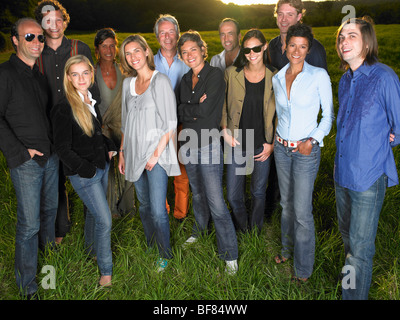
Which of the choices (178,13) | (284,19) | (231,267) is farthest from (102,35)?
(178,13)

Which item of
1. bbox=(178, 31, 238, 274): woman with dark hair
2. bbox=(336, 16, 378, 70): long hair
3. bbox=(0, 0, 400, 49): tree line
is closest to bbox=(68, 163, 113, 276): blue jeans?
bbox=(178, 31, 238, 274): woman with dark hair

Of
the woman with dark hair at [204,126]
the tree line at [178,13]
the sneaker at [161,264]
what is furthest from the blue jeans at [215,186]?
the tree line at [178,13]

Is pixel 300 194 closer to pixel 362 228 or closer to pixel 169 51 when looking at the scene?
pixel 362 228

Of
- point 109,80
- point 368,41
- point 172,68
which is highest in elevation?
point 368,41

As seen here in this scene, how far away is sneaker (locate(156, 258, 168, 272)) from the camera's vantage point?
11.2 feet

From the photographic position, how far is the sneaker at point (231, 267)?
335 centimetres

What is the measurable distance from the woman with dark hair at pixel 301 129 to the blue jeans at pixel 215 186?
55cm

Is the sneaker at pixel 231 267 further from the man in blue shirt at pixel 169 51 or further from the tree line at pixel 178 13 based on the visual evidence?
the tree line at pixel 178 13

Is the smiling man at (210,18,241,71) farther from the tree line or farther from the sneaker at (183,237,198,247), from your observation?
the tree line

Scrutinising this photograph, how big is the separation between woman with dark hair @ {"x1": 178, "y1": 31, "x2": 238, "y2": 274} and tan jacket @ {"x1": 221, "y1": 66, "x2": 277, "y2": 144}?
177 millimetres

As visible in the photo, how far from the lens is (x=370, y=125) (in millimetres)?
2566

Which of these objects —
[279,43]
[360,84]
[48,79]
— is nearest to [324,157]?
[279,43]

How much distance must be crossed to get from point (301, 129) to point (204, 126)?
839 mm

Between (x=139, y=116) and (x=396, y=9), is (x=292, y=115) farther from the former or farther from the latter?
(x=396, y=9)
